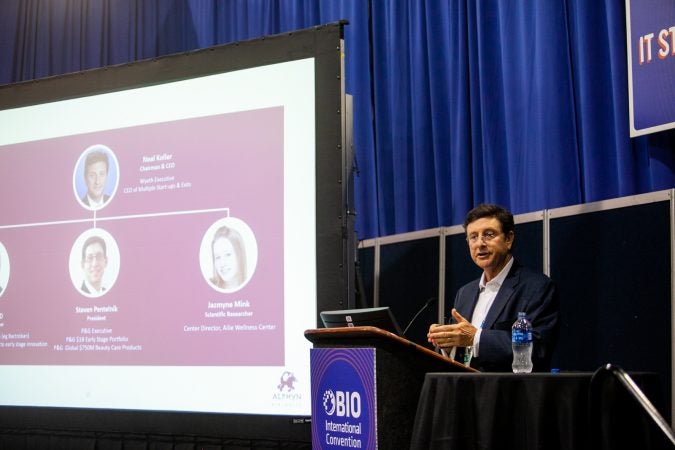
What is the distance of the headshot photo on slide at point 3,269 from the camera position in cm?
446

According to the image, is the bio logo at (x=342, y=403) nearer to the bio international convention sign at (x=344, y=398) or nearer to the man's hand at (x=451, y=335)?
the bio international convention sign at (x=344, y=398)

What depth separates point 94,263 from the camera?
4.21 meters

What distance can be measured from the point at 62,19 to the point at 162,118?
7.42 ft

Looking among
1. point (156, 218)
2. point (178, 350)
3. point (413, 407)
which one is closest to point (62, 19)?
point (156, 218)

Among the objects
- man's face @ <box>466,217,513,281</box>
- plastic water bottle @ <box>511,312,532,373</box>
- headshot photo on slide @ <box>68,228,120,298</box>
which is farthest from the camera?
headshot photo on slide @ <box>68,228,120,298</box>

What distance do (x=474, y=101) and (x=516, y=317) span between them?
145cm

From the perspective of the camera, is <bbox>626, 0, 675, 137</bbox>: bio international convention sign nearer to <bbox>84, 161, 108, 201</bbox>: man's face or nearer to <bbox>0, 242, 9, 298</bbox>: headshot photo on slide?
<bbox>84, 161, 108, 201</bbox>: man's face

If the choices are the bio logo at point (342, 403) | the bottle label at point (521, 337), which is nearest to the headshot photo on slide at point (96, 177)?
the bio logo at point (342, 403)

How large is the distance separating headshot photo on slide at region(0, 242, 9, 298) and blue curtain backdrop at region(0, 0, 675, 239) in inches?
69.0

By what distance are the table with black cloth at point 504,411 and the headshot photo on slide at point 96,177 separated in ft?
8.09

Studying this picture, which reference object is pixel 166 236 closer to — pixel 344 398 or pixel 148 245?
pixel 148 245

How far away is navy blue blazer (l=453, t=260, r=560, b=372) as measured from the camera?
9.43 ft

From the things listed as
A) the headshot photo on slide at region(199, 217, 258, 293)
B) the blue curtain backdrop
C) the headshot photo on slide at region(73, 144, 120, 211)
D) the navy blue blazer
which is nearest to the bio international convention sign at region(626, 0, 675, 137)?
the blue curtain backdrop

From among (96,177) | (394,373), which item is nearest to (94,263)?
(96,177)
